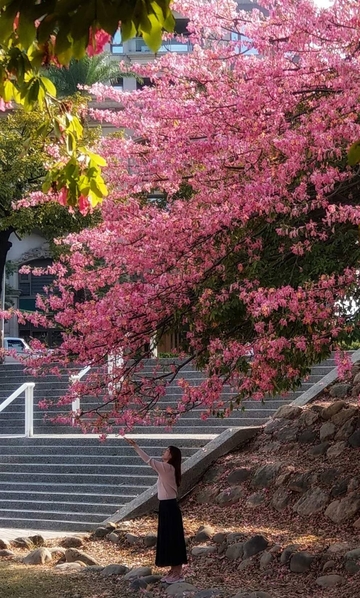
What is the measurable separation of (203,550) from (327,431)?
11.0ft

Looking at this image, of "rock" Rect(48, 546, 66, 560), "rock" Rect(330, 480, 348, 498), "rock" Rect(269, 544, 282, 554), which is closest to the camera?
"rock" Rect(269, 544, 282, 554)

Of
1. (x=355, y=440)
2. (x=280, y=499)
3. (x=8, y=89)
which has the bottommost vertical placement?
(x=280, y=499)

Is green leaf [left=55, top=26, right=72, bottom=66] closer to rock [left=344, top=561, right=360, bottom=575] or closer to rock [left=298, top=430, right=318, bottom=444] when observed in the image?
rock [left=344, top=561, right=360, bottom=575]

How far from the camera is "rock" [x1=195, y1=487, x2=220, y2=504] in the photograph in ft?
41.8

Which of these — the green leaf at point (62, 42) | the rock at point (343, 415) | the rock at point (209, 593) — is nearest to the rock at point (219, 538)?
the rock at point (209, 593)

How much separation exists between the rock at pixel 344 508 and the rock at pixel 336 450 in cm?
131

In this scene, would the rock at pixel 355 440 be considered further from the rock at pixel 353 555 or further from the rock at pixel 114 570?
the rock at pixel 114 570

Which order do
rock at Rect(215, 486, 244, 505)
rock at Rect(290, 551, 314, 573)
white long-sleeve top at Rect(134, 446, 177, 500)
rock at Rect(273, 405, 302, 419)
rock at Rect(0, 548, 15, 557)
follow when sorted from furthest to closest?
rock at Rect(273, 405, 302, 419)
rock at Rect(215, 486, 244, 505)
rock at Rect(0, 548, 15, 557)
white long-sleeve top at Rect(134, 446, 177, 500)
rock at Rect(290, 551, 314, 573)

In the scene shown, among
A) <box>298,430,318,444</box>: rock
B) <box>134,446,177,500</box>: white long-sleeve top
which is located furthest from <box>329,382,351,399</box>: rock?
<box>134,446,177,500</box>: white long-sleeve top

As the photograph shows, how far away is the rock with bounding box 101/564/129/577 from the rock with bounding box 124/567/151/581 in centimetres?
8

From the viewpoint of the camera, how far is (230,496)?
41.2ft

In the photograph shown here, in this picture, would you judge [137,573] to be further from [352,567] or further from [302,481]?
[302,481]

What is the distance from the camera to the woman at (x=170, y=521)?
9711 millimetres

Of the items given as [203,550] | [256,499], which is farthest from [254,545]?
[256,499]
